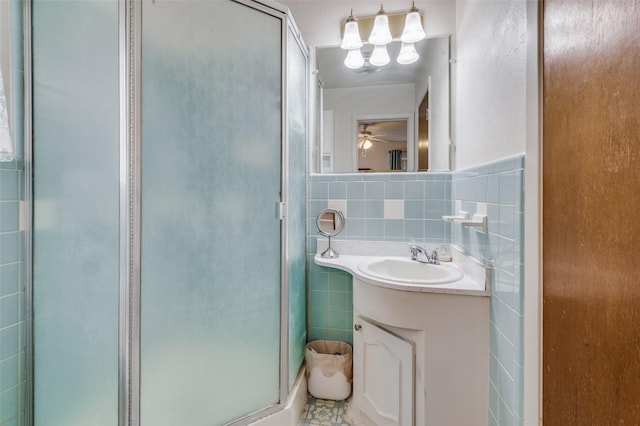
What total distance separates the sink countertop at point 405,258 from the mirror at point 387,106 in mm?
474

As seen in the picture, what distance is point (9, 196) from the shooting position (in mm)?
1016

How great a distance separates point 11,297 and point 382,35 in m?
2.08

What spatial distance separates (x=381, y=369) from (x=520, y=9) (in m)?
1.47

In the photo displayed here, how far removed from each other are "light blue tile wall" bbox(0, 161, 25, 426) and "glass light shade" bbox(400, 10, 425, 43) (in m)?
Result: 1.90

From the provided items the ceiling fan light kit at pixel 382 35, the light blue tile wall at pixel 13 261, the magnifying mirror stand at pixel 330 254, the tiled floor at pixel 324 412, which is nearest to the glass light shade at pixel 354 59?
the ceiling fan light kit at pixel 382 35

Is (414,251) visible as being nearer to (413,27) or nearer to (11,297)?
(413,27)

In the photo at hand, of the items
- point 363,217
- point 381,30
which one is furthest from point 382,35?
point 363,217

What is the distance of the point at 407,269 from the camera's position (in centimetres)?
157

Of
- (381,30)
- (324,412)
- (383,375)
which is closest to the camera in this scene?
(383,375)

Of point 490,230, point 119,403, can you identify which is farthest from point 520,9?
point 119,403

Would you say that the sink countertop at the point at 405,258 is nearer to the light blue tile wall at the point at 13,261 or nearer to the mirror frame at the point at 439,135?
the mirror frame at the point at 439,135

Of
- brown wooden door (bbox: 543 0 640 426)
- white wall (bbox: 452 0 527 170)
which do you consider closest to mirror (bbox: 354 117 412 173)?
white wall (bbox: 452 0 527 170)

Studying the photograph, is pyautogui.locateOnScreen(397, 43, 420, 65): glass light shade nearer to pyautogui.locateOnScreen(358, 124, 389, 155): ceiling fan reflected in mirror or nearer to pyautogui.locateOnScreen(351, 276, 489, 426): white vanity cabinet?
pyautogui.locateOnScreen(358, 124, 389, 155): ceiling fan reflected in mirror

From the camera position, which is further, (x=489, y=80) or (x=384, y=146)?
(x=384, y=146)
